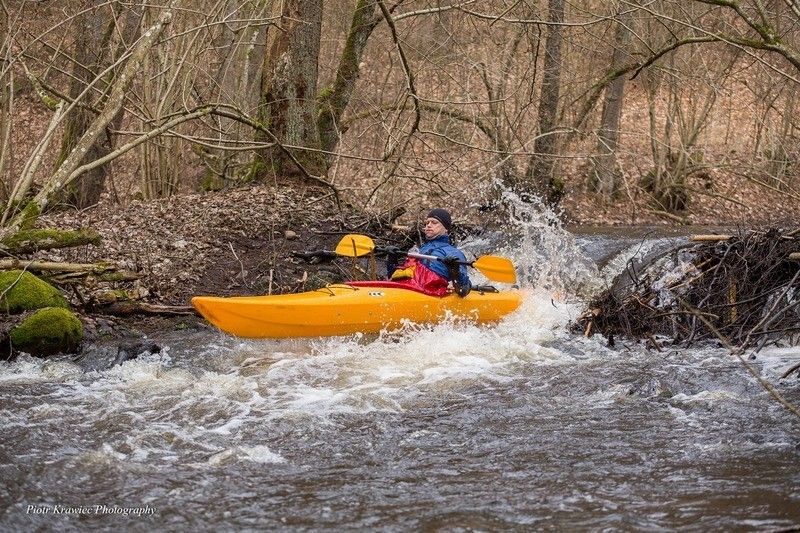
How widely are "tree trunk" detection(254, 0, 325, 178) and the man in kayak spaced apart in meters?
4.06

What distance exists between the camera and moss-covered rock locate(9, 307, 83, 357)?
7695 mm

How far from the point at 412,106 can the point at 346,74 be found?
1127 mm

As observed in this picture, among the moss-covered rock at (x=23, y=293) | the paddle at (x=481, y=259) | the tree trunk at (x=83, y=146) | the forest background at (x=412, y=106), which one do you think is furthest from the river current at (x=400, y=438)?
the forest background at (x=412, y=106)

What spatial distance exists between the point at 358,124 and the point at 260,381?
1112 centimetres

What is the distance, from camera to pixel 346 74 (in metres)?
13.8

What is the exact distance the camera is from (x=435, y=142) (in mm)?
18344

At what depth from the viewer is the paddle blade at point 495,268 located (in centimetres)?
930

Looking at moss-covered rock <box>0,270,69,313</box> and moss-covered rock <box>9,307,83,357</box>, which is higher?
moss-covered rock <box>0,270,69,313</box>

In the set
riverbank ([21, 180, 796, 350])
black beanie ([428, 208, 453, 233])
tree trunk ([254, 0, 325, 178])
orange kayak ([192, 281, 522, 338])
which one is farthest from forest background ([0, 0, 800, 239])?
orange kayak ([192, 281, 522, 338])

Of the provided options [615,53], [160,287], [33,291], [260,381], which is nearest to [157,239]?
[160,287]

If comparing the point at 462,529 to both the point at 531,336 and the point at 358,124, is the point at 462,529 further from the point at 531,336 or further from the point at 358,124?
the point at 358,124

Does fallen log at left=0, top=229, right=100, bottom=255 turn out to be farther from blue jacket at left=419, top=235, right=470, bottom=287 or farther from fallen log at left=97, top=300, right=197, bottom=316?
blue jacket at left=419, top=235, right=470, bottom=287

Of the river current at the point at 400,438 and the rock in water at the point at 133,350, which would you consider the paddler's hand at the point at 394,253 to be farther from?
the rock in water at the point at 133,350

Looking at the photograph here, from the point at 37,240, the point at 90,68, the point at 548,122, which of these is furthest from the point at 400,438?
the point at 548,122
